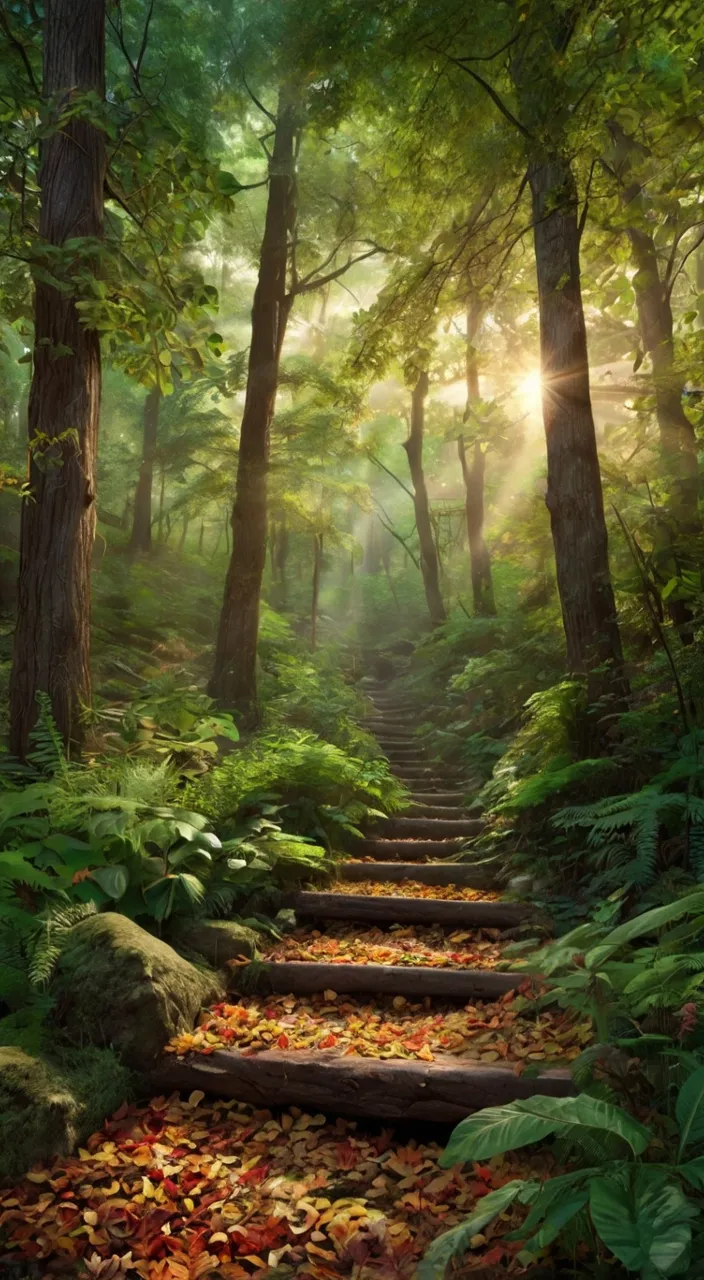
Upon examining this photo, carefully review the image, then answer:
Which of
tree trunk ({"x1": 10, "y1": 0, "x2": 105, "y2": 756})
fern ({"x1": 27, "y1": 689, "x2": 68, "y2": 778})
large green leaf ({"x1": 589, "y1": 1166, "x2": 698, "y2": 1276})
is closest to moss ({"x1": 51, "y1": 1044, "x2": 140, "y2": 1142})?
fern ({"x1": 27, "y1": 689, "x2": 68, "y2": 778})

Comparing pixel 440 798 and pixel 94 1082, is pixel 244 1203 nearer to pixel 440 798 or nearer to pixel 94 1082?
pixel 94 1082

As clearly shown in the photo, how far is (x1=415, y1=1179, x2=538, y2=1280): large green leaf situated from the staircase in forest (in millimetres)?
937

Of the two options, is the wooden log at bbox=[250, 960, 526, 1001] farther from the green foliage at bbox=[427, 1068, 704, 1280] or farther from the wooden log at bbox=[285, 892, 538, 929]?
the green foliage at bbox=[427, 1068, 704, 1280]

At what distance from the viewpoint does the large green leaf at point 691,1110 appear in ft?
5.98

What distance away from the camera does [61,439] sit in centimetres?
481

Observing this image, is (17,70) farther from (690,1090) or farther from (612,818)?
(690,1090)

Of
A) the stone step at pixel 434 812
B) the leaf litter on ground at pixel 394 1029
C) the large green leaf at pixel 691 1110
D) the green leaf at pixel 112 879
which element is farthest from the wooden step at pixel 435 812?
the large green leaf at pixel 691 1110

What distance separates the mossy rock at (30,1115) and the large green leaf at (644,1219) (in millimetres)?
1997

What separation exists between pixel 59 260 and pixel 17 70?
2.25 meters

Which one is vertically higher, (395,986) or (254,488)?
(254,488)

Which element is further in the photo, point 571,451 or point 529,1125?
point 571,451

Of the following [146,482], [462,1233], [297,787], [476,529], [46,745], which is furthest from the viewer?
[146,482]

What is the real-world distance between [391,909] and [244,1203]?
8.14 ft

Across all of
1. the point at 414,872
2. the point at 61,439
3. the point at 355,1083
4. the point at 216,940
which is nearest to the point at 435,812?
the point at 414,872
